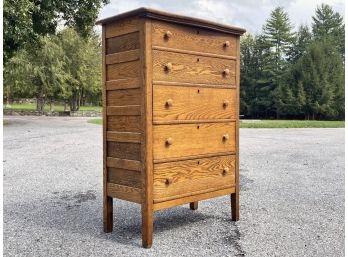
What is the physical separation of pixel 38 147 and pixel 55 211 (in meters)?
7.05

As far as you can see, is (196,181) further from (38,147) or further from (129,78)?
(38,147)

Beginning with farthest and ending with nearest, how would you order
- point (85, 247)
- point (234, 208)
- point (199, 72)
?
point (234, 208)
point (199, 72)
point (85, 247)

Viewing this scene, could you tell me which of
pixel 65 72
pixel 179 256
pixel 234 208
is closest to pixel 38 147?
pixel 234 208

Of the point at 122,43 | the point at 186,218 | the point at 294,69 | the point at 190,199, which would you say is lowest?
the point at 186,218

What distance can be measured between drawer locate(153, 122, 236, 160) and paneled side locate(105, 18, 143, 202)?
196mm

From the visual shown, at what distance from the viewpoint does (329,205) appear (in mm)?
5609

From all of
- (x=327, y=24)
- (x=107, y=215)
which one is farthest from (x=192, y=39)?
(x=327, y=24)

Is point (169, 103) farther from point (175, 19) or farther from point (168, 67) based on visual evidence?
point (175, 19)

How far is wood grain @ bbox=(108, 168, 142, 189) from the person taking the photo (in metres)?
4.13

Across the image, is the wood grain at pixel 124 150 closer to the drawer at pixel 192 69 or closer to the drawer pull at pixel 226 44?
the drawer at pixel 192 69

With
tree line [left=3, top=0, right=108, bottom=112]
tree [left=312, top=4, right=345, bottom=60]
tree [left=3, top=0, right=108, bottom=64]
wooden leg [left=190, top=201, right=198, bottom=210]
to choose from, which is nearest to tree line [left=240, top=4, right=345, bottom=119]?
tree [left=312, top=4, right=345, bottom=60]

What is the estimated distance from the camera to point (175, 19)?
414cm

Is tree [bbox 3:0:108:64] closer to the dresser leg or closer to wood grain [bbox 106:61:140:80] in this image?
wood grain [bbox 106:61:140:80]

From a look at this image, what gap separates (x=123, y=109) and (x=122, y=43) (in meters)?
0.60
